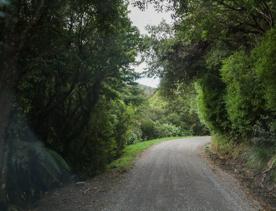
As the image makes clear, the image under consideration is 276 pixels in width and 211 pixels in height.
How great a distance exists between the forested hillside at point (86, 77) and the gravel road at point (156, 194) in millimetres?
848

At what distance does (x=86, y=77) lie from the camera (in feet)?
42.9

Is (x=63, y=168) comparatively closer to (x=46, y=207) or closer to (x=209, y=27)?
(x=46, y=207)

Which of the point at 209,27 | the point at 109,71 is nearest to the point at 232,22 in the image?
the point at 209,27

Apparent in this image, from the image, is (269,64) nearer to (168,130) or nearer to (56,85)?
(56,85)

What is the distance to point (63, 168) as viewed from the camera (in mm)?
11211

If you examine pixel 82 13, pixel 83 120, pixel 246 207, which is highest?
pixel 82 13

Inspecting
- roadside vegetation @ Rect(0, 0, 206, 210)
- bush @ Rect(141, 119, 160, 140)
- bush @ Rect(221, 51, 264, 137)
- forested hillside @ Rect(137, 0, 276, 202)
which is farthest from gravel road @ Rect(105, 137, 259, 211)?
bush @ Rect(141, 119, 160, 140)

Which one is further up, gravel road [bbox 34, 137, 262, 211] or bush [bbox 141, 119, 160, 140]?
bush [bbox 141, 119, 160, 140]

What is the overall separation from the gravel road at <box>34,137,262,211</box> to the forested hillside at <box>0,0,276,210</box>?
2.78 ft

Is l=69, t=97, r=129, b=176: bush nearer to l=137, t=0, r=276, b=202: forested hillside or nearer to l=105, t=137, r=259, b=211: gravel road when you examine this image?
l=105, t=137, r=259, b=211: gravel road

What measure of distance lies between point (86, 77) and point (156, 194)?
17.2 feet

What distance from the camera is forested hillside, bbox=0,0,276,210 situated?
8.87 m

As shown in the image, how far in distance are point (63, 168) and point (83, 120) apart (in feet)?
10.9

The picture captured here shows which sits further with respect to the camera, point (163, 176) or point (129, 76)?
point (129, 76)
